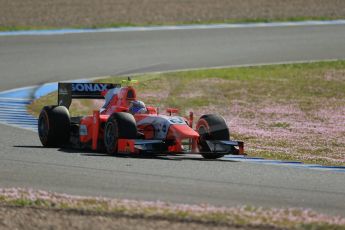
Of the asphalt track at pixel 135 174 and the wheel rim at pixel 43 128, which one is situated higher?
the wheel rim at pixel 43 128

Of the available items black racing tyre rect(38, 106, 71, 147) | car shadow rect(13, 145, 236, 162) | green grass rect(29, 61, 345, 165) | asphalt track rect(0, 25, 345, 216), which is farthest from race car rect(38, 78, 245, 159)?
green grass rect(29, 61, 345, 165)

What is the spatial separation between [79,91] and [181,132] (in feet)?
9.31

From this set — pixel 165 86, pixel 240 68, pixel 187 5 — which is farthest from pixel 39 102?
pixel 187 5

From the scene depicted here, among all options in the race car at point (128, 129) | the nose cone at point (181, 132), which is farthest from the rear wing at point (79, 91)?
the nose cone at point (181, 132)

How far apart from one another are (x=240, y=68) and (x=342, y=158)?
41.7 feet

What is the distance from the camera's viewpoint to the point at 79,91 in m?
15.3

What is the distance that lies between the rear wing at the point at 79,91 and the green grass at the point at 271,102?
8.08ft

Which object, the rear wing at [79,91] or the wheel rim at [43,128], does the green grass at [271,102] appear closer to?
the rear wing at [79,91]

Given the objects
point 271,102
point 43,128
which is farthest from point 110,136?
point 271,102

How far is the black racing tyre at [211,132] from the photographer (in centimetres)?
1354

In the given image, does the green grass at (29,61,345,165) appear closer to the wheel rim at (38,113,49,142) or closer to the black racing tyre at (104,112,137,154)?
the black racing tyre at (104,112,137,154)

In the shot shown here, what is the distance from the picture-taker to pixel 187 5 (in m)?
36.3

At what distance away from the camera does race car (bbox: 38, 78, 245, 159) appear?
1309cm

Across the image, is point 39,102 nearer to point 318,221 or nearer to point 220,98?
point 220,98
